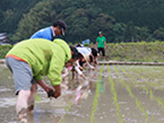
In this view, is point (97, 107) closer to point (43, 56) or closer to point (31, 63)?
point (43, 56)

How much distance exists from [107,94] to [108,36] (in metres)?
58.3

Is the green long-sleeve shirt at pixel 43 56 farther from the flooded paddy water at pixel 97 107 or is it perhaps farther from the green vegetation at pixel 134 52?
the green vegetation at pixel 134 52

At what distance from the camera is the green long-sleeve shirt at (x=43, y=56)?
411 cm

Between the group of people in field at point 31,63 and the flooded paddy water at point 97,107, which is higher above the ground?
the group of people in field at point 31,63

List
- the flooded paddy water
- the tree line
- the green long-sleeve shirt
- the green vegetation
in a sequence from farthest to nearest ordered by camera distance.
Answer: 1. the tree line
2. the green vegetation
3. the flooded paddy water
4. the green long-sleeve shirt

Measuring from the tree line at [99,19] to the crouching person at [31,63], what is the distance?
193 ft

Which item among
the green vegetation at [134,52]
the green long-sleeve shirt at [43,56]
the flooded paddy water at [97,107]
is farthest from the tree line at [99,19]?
the green long-sleeve shirt at [43,56]

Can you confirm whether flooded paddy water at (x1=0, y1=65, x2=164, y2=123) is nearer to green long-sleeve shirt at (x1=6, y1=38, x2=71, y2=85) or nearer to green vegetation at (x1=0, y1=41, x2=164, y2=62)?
green long-sleeve shirt at (x1=6, y1=38, x2=71, y2=85)

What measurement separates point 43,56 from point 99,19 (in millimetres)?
61050

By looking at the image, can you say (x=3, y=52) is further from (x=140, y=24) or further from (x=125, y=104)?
(x=140, y=24)

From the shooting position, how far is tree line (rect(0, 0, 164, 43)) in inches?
2534

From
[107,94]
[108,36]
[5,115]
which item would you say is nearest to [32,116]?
[5,115]

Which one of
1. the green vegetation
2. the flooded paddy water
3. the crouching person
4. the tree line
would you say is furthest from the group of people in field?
the tree line

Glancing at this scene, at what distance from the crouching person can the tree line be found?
58803mm
